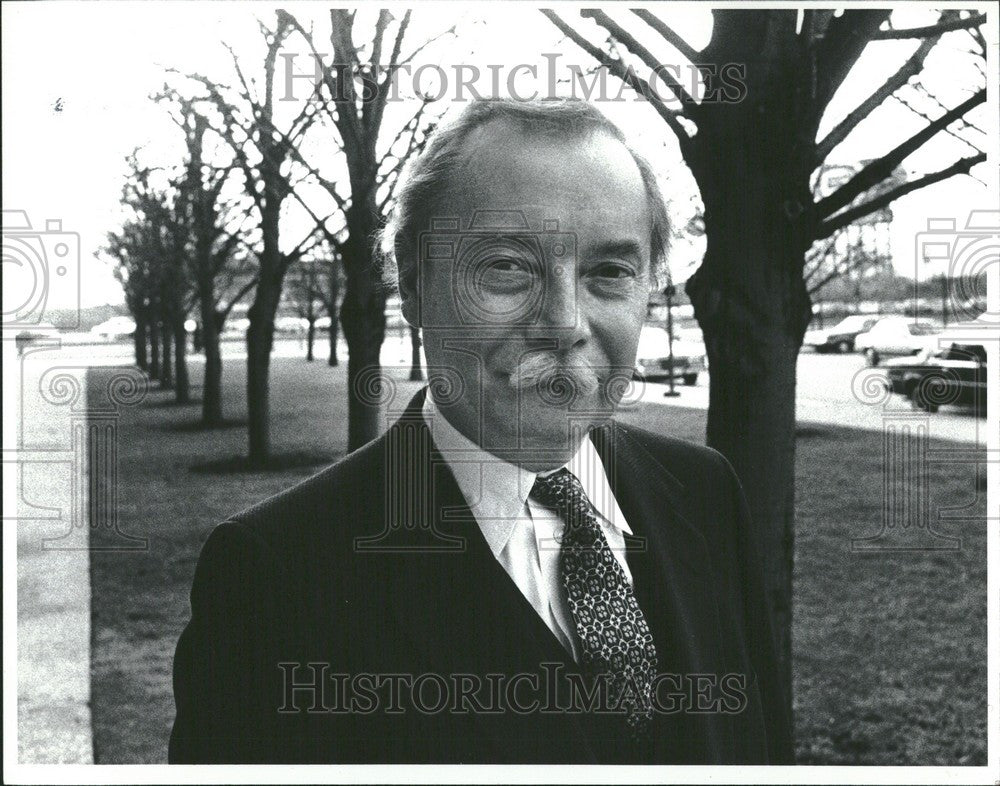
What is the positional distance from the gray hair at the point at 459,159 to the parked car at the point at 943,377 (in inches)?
29.8

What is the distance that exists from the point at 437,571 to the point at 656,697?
0.59 m

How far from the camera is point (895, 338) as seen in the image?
2605 mm

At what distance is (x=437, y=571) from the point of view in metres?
2.20

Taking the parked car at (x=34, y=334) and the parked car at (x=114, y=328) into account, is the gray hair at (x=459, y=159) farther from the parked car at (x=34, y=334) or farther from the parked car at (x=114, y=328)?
the parked car at (x=34, y=334)

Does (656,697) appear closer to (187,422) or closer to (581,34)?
(187,422)

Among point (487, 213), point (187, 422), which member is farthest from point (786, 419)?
point (187, 422)

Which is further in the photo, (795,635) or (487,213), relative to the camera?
(795,635)

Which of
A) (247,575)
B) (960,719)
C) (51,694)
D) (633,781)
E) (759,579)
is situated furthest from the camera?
(960,719)

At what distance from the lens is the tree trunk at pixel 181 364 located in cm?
254

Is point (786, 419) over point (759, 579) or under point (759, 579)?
over

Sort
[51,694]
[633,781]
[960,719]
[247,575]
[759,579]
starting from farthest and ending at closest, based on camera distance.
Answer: [960,719], [51,694], [759,579], [633,781], [247,575]

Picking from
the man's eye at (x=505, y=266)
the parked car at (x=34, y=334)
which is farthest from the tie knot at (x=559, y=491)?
the parked car at (x=34, y=334)

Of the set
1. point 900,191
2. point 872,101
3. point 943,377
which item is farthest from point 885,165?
point 943,377

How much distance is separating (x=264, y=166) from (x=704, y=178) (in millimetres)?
1147
